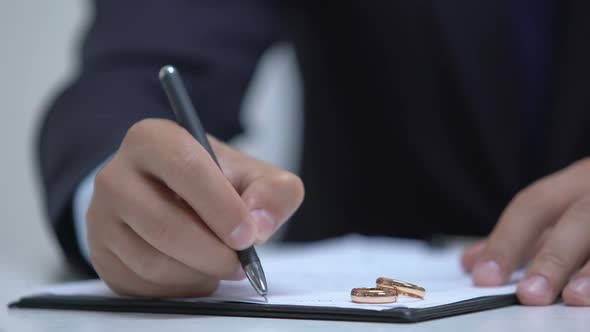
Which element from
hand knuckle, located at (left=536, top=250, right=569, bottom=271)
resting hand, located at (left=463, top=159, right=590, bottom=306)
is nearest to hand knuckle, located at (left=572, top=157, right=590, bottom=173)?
resting hand, located at (left=463, top=159, right=590, bottom=306)

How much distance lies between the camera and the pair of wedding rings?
0.46 metres

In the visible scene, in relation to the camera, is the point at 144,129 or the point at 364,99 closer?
the point at 144,129

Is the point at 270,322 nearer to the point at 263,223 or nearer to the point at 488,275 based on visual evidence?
the point at 263,223

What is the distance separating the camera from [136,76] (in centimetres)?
89

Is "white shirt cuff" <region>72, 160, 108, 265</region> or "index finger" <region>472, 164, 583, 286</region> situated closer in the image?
"index finger" <region>472, 164, 583, 286</region>

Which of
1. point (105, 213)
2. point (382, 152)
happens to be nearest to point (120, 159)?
point (105, 213)

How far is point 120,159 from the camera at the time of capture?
516 mm

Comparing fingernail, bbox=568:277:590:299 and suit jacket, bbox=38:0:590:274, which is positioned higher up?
suit jacket, bbox=38:0:590:274

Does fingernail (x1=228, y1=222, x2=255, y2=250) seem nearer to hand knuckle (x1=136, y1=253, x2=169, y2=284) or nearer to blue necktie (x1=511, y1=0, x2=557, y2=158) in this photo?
hand knuckle (x1=136, y1=253, x2=169, y2=284)

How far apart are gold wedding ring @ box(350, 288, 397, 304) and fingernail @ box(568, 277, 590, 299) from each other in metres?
0.14

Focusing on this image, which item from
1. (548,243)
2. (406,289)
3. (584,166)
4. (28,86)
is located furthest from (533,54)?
(28,86)

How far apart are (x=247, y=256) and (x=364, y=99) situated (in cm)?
78

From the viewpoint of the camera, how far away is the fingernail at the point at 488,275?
57cm

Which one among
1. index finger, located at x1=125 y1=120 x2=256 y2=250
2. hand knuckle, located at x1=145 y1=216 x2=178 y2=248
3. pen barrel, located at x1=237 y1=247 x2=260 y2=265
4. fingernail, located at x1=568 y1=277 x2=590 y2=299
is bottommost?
fingernail, located at x1=568 y1=277 x2=590 y2=299
